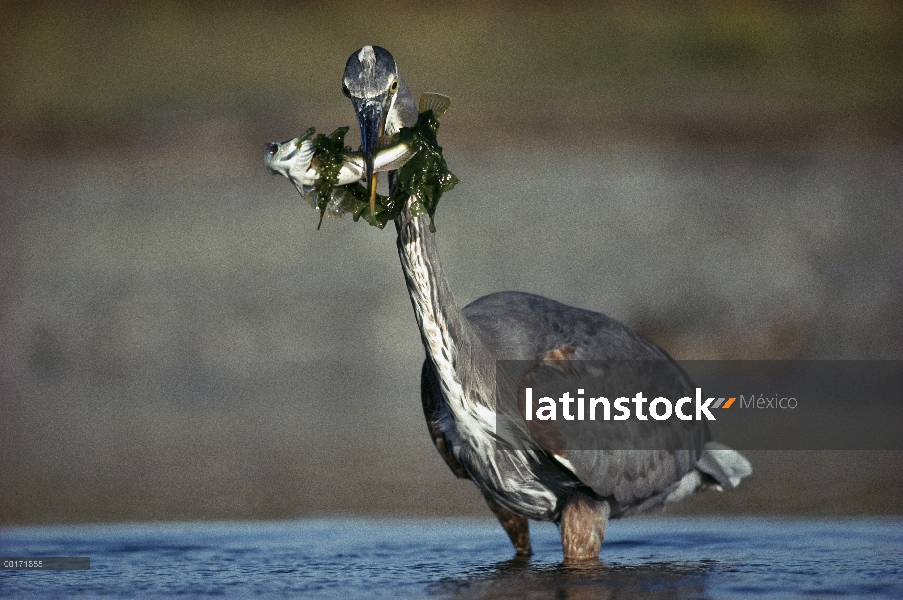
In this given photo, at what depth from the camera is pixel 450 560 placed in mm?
6531

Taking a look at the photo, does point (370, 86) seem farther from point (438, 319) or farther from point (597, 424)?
point (597, 424)

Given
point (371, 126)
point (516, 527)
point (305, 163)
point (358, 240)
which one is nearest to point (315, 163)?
point (305, 163)

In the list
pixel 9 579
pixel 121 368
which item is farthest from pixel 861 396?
pixel 9 579

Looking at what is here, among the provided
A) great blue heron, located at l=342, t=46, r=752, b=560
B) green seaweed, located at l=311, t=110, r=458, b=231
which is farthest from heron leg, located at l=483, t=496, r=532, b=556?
green seaweed, located at l=311, t=110, r=458, b=231

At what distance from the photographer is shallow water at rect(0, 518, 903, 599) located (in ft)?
18.4

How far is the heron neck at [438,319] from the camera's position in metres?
5.77

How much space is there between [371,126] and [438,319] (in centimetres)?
96

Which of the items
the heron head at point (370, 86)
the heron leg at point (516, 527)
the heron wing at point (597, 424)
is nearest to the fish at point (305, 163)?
the heron head at point (370, 86)

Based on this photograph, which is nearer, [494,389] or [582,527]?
→ [494,389]

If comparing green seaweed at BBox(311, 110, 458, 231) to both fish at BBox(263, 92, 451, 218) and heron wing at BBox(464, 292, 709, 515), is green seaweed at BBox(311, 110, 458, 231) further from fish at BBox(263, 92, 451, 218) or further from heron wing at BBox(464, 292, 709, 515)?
heron wing at BBox(464, 292, 709, 515)

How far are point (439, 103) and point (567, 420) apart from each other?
1649 millimetres

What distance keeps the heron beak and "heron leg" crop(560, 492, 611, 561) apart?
1.92 meters

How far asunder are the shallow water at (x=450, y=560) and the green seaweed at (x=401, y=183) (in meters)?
1.66

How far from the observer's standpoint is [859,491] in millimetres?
8852
